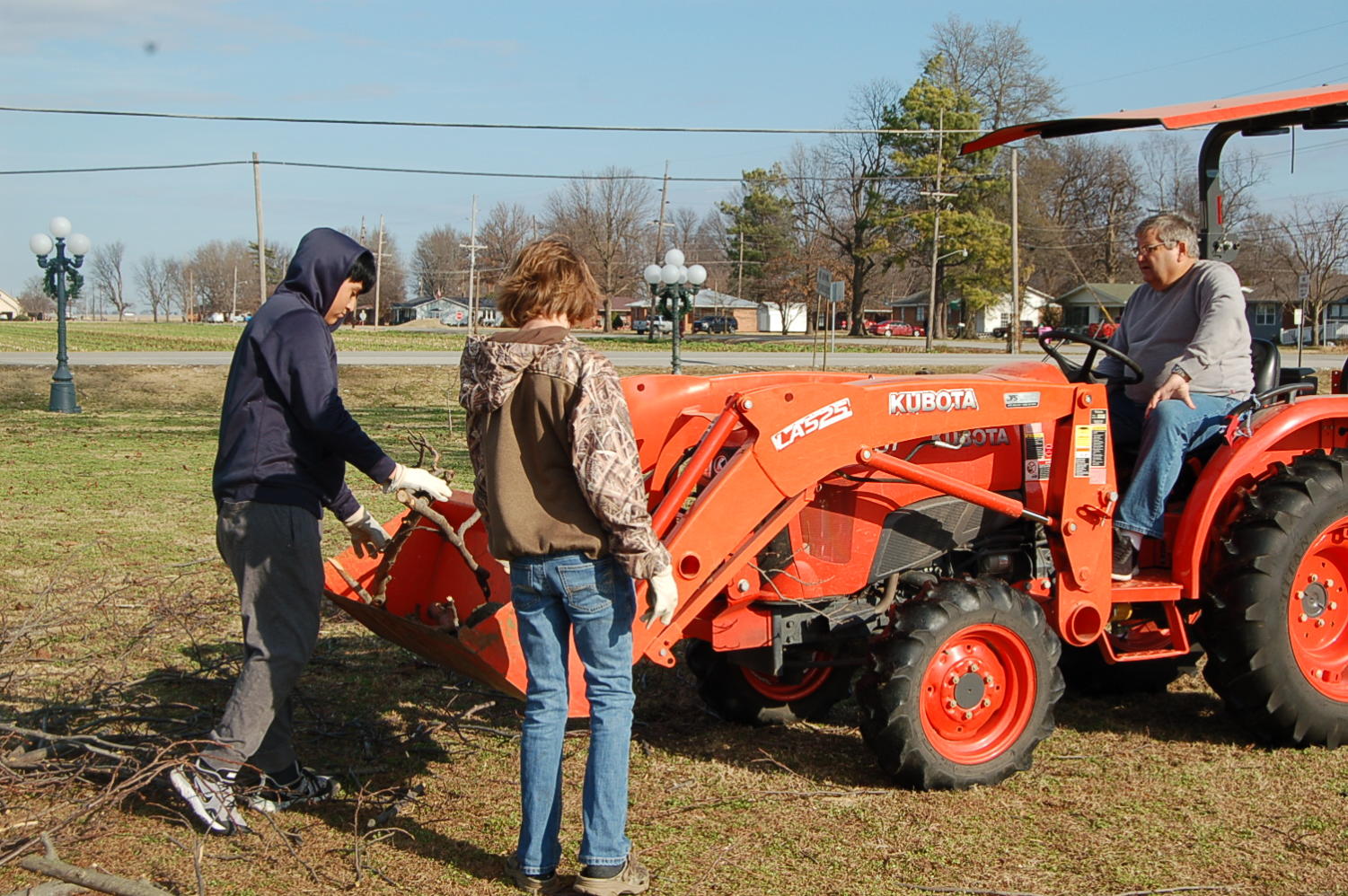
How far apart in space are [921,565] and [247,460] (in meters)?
2.48

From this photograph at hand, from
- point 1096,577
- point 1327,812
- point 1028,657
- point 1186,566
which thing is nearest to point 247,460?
point 1028,657

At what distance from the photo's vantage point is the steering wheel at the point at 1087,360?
197 inches

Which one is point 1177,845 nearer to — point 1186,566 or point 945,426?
point 1186,566

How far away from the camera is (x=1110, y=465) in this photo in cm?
485

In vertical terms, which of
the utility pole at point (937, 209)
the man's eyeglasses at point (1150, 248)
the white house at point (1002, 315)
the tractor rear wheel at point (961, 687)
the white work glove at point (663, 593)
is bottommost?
the tractor rear wheel at point (961, 687)

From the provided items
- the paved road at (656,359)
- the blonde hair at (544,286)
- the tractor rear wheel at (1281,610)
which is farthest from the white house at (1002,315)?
the blonde hair at (544,286)

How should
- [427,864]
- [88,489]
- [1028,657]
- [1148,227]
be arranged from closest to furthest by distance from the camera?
[427,864]
[1028,657]
[1148,227]
[88,489]

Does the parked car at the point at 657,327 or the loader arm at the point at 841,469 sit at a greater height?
the parked car at the point at 657,327

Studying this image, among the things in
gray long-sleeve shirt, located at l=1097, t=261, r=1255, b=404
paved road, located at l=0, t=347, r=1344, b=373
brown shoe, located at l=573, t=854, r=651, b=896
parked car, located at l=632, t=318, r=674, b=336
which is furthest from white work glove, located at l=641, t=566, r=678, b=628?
parked car, located at l=632, t=318, r=674, b=336

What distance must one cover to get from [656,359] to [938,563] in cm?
2828

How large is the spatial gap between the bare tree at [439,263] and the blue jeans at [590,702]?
9343cm

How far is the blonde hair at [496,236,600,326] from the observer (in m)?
3.54

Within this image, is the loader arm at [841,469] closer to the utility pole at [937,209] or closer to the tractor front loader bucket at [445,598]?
the tractor front loader bucket at [445,598]

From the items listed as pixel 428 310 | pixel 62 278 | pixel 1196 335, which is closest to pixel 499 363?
pixel 1196 335
